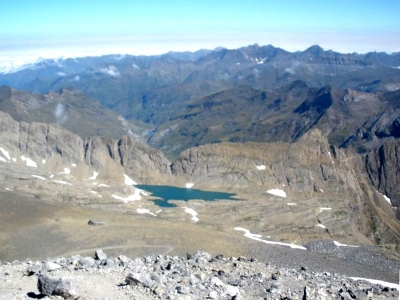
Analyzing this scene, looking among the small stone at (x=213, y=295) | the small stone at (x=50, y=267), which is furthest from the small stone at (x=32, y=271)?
the small stone at (x=213, y=295)

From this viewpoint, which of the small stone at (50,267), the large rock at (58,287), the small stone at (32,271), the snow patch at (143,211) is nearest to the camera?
the large rock at (58,287)

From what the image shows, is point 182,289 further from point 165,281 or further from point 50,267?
point 50,267

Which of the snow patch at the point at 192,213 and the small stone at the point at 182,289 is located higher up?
the small stone at the point at 182,289

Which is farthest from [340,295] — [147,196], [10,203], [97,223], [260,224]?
[147,196]

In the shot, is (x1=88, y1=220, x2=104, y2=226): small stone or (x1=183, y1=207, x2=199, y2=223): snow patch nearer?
(x1=88, y1=220, x2=104, y2=226): small stone

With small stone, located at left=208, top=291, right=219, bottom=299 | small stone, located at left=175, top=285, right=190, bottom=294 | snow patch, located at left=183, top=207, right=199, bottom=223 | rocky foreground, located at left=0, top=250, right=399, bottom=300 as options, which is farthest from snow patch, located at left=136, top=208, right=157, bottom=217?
small stone, located at left=208, top=291, right=219, bottom=299

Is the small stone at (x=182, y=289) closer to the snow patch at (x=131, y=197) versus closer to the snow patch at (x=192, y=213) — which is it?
the snow patch at (x=192, y=213)

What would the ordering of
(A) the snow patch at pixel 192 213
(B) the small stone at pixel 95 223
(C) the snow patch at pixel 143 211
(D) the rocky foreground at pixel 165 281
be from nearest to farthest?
(D) the rocky foreground at pixel 165 281, (B) the small stone at pixel 95 223, (A) the snow patch at pixel 192 213, (C) the snow patch at pixel 143 211

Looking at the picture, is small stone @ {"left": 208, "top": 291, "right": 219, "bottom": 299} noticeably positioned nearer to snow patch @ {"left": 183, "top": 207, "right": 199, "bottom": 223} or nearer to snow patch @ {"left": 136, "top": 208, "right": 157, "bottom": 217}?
snow patch @ {"left": 183, "top": 207, "right": 199, "bottom": 223}

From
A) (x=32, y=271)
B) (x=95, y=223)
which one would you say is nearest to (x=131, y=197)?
(x=95, y=223)
